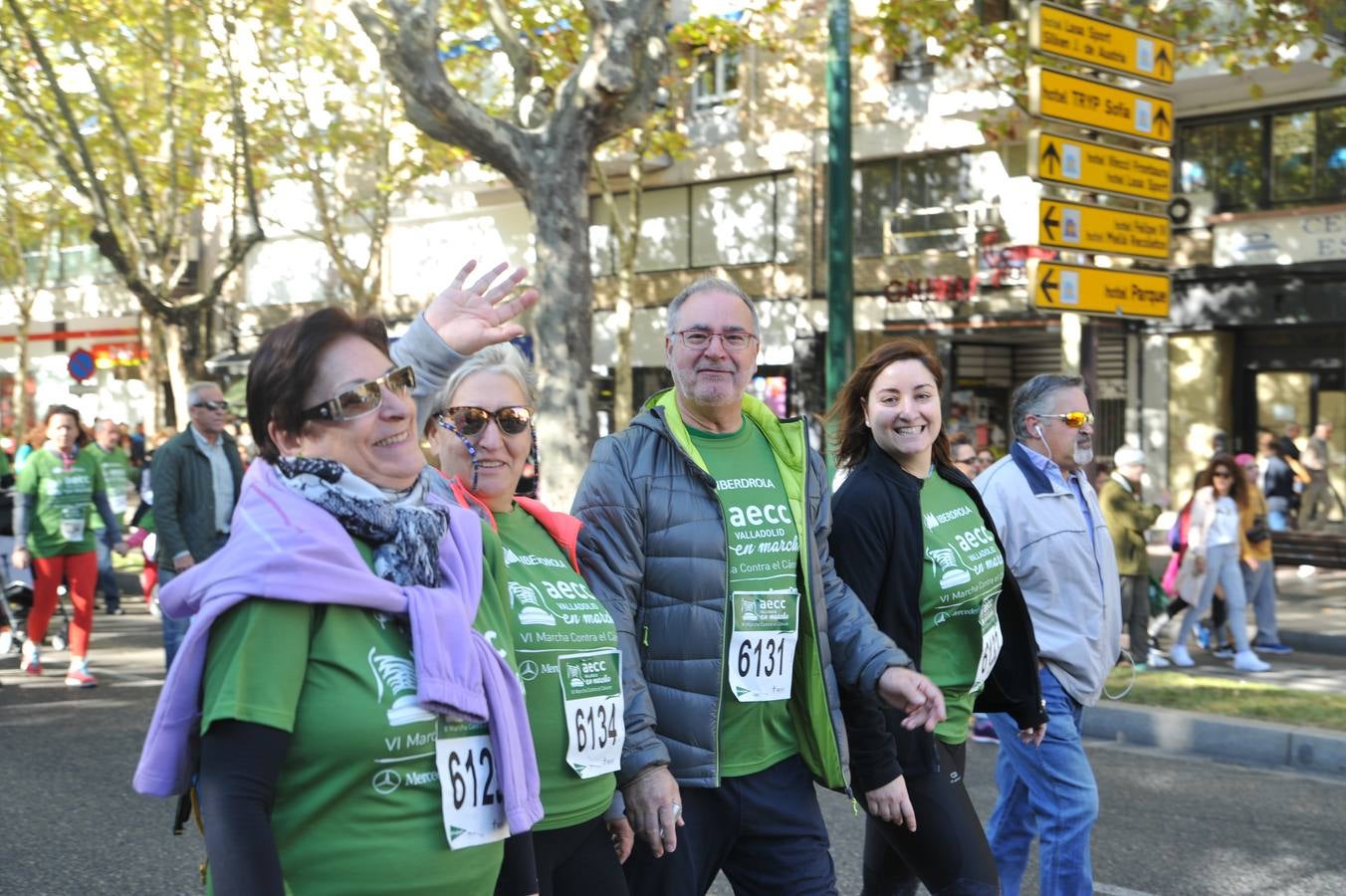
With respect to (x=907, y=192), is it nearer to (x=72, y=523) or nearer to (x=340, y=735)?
(x=72, y=523)

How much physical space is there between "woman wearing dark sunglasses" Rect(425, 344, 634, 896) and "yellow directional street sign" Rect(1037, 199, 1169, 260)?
23.0 ft

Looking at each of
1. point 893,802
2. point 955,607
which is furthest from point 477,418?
point 955,607

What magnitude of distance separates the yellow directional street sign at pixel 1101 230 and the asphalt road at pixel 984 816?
3.34m

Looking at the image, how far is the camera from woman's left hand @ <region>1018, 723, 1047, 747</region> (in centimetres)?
413

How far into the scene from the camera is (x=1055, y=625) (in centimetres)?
450

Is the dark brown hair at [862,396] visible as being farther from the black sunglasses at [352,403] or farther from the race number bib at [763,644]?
the black sunglasses at [352,403]

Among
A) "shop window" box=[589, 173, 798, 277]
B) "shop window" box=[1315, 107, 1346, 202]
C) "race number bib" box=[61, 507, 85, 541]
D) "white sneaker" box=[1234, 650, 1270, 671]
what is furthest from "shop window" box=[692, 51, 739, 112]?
"race number bib" box=[61, 507, 85, 541]

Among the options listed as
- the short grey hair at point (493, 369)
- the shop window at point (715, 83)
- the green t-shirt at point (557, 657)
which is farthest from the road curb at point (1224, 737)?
the shop window at point (715, 83)

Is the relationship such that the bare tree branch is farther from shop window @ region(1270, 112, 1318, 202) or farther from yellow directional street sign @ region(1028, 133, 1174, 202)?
shop window @ region(1270, 112, 1318, 202)

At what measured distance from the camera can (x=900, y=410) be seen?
387cm

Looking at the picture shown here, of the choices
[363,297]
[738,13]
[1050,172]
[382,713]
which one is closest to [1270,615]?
[1050,172]

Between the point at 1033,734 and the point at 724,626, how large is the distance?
4.46 feet

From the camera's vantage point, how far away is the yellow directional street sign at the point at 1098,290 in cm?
925

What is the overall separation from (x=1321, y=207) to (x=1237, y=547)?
10684 mm
